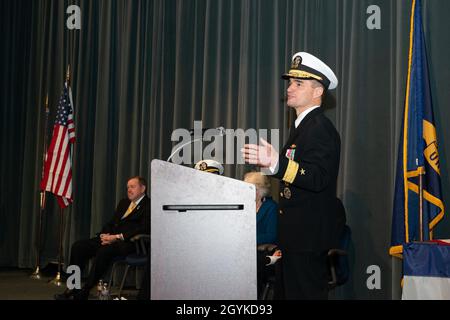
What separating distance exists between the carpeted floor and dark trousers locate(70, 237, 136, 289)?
40 cm

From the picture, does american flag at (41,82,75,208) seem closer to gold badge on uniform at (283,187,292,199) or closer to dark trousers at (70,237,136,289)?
dark trousers at (70,237,136,289)

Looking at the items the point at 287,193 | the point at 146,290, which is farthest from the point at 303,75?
the point at 146,290

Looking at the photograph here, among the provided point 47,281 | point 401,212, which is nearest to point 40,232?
point 47,281

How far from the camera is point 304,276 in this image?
2779 mm

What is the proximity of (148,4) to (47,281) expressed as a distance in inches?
126

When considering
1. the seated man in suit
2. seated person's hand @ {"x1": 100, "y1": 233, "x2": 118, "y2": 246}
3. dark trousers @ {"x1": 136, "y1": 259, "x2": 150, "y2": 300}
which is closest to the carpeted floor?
the seated man in suit

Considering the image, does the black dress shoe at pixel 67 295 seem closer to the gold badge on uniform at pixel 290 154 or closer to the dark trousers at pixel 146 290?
the dark trousers at pixel 146 290

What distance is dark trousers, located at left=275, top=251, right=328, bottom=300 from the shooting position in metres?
2.77

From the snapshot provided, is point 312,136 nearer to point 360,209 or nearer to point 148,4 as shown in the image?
point 360,209

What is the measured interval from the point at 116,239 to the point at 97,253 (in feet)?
0.72

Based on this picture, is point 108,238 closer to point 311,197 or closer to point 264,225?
point 264,225

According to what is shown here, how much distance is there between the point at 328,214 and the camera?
2.88 m

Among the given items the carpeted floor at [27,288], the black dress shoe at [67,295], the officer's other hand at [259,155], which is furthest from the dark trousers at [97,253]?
the officer's other hand at [259,155]

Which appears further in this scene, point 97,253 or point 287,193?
point 97,253
